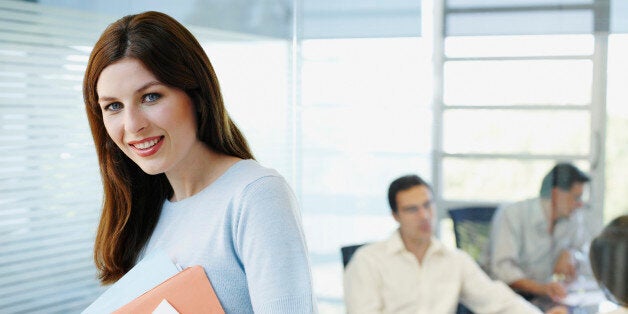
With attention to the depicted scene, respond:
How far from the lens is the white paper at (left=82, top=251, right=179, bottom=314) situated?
0.97m

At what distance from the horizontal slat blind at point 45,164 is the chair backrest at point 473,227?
1469 mm

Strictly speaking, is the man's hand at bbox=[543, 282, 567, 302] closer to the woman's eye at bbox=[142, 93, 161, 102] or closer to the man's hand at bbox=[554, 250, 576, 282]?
the man's hand at bbox=[554, 250, 576, 282]

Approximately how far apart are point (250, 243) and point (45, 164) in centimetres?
231

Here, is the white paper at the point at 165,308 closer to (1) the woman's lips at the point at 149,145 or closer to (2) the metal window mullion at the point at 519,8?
(1) the woman's lips at the point at 149,145

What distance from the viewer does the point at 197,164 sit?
1.02 meters

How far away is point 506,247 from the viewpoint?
10.8 ft

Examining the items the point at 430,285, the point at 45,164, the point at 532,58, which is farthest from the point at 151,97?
the point at 430,285

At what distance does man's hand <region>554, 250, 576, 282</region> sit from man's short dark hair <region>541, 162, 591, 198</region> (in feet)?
0.81

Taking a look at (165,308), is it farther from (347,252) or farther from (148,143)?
(347,252)

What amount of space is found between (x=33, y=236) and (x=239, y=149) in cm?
212

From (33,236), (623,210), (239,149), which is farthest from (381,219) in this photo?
(239,149)

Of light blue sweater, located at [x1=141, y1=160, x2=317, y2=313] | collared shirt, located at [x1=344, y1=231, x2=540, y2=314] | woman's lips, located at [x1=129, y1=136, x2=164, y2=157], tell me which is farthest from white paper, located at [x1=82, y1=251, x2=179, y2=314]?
collared shirt, located at [x1=344, y1=231, x2=540, y2=314]

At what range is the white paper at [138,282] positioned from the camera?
97cm

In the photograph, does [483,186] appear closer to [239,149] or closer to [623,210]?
[623,210]
